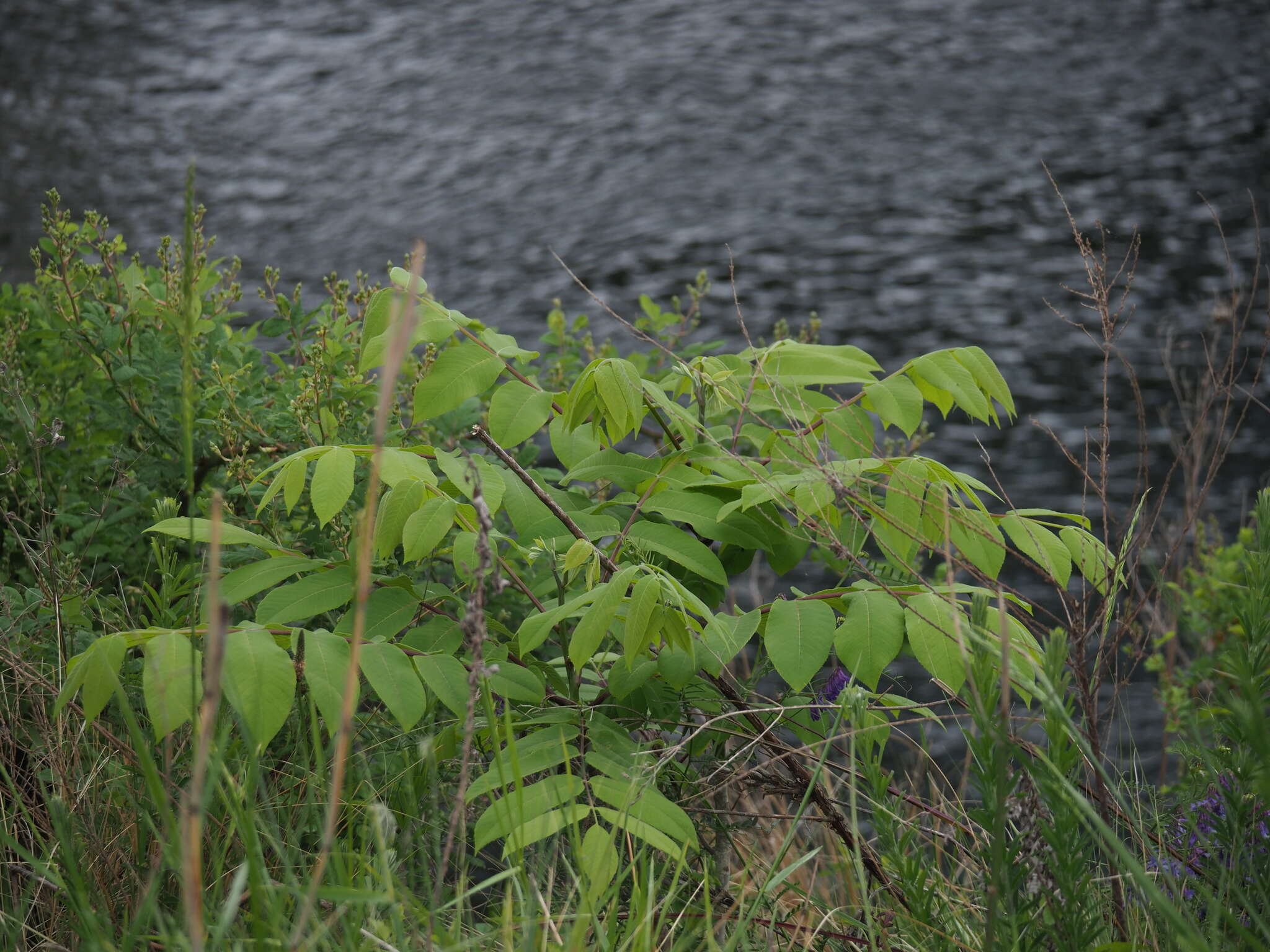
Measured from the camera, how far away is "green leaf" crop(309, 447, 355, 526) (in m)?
1.99

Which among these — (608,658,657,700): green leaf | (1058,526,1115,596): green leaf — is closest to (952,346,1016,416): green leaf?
(1058,526,1115,596): green leaf

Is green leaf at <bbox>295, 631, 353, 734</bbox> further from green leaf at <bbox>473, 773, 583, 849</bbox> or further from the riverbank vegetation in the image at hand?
green leaf at <bbox>473, 773, 583, 849</bbox>

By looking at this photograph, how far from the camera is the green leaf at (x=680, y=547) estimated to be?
207 cm

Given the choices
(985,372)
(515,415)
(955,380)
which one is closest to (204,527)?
(515,415)

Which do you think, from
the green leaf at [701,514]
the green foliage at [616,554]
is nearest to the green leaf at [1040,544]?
the green foliage at [616,554]

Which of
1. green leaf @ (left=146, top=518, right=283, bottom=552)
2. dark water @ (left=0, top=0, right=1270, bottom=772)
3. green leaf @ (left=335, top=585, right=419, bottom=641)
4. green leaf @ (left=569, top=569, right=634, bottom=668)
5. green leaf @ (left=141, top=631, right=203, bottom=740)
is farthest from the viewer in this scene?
dark water @ (left=0, top=0, right=1270, bottom=772)

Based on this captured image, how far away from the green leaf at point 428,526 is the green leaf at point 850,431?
91cm

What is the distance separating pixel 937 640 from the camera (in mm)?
1859

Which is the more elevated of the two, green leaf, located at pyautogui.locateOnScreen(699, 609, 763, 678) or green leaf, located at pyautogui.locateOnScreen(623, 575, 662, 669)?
green leaf, located at pyautogui.locateOnScreen(623, 575, 662, 669)

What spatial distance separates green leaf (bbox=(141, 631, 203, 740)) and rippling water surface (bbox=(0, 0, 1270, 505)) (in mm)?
7948

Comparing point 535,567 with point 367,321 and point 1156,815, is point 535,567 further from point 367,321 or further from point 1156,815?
point 1156,815

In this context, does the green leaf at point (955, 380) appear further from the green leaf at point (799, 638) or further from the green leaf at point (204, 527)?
the green leaf at point (204, 527)

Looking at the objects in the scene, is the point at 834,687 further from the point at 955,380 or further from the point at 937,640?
the point at 955,380

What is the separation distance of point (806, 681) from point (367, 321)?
120 centimetres
